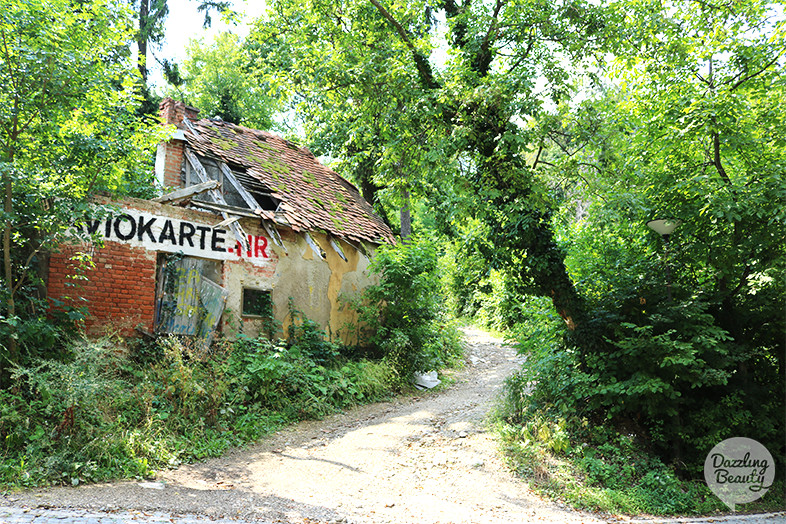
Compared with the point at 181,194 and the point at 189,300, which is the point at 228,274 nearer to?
the point at 189,300

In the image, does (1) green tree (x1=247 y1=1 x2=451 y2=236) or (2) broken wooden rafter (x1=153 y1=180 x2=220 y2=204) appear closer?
(1) green tree (x1=247 y1=1 x2=451 y2=236)

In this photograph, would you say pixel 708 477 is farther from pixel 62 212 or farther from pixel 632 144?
pixel 62 212

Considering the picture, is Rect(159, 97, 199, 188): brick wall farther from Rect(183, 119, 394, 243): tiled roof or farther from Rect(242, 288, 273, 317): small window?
Rect(242, 288, 273, 317): small window

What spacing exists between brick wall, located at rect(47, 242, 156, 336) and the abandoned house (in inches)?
0.6

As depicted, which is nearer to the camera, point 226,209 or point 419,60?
point 419,60

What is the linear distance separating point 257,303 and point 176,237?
220cm

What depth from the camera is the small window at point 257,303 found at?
1071cm

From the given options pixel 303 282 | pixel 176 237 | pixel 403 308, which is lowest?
pixel 403 308

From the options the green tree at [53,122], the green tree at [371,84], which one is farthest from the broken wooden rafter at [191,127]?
the green tree at [53,122]

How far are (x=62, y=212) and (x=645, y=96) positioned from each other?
27.8 feet

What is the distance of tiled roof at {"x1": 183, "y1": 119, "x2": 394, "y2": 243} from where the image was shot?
38.1ft

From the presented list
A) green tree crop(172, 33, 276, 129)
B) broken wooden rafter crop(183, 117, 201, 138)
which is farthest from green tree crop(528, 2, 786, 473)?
green tree crop(172, 33, 276, 129)

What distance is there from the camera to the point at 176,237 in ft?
31.5

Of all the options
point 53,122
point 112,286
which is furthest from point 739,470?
point 53,122
